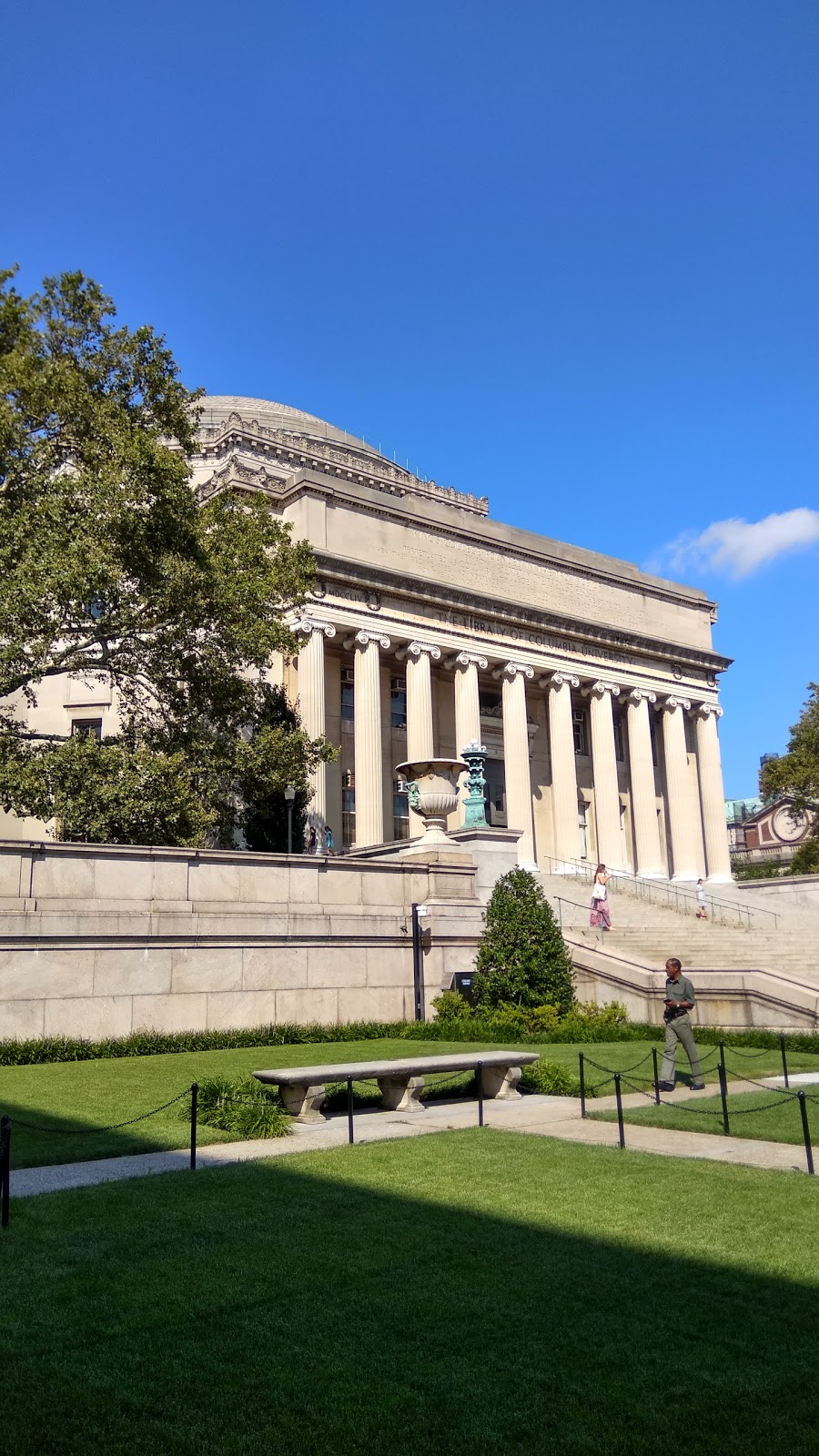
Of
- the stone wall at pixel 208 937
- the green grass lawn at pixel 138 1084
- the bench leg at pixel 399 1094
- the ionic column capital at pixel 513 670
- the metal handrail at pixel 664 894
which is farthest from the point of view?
the ionic column capital at pixel 513 670

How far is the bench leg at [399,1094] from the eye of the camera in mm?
14320

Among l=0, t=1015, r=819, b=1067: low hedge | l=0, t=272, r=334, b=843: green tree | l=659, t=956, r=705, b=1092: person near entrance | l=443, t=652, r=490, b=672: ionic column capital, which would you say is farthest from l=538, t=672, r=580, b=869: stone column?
l=659, t=956, r=705, b=1092: person near entrance

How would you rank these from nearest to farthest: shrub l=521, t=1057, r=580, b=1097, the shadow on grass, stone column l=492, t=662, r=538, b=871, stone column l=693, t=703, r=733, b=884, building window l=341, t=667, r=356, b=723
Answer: the shadow on grass → shrub l=521, t=1057, r=580, b=1097 → building window l=341, t=667, r=356, b=723 → stone column l=492, t=662, r=538, b=871 → stone column l=693, t=703, r=733, b=884

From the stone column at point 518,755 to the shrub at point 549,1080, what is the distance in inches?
1144

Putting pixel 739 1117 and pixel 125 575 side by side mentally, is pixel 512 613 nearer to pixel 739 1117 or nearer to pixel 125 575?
pixel 125 575

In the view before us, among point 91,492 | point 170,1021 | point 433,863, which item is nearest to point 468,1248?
point 170,1021

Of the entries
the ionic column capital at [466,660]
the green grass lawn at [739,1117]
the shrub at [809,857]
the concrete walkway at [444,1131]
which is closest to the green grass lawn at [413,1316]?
the concrete walkway at [444,1131]

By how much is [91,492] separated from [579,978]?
15.9 m

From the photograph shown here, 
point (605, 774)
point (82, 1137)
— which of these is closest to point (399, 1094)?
point (82, 1137)

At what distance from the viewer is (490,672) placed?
49062mm

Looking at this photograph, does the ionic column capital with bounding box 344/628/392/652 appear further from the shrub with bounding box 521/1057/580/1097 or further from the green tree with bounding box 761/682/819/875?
the shrub with bounding box 521/1057/580/1097

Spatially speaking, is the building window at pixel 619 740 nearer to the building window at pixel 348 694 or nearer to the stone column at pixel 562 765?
the stone column at pixel 562 765

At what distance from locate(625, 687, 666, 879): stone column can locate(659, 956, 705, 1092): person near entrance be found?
35551mm

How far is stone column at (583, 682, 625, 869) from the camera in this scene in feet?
165
